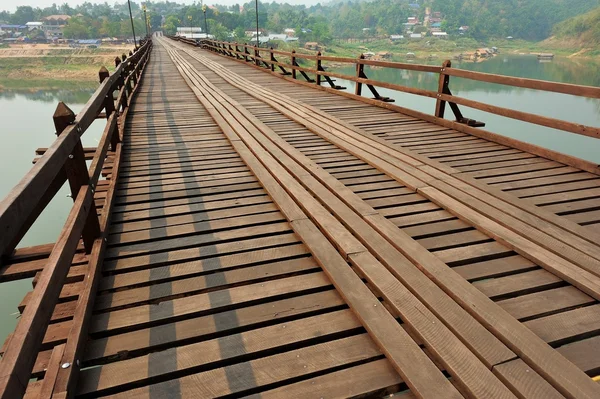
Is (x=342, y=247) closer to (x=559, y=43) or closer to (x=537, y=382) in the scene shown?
(x=537, y=382)

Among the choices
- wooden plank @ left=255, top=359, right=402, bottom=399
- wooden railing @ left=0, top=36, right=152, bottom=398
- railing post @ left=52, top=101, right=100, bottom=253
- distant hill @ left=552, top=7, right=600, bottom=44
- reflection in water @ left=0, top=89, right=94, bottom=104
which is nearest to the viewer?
wooden railing @ left=0, top=36, right=152, bottom=398

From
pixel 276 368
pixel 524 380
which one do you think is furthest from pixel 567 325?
pixel 276 368

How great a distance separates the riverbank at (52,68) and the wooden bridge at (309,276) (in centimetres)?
7397

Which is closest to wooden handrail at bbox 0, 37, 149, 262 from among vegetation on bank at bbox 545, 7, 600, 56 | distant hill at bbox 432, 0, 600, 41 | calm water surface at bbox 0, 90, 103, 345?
calm water surface at bbox 0, 90, 103, 345

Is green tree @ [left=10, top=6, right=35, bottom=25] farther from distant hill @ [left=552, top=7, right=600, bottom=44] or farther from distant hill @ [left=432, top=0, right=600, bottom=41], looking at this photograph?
distant hill @ [left=552, top=7, right=600, bottom=44]

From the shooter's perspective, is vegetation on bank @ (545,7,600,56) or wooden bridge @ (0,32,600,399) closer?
wooden bridge @ (0,32,600,399)

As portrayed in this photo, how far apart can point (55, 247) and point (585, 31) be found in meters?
112

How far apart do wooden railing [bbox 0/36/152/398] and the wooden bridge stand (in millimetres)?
12

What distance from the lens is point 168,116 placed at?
28.8 feet

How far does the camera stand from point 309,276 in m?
2.99

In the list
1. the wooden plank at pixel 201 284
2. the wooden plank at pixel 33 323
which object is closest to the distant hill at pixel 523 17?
the wooden plank at pixel 201 284

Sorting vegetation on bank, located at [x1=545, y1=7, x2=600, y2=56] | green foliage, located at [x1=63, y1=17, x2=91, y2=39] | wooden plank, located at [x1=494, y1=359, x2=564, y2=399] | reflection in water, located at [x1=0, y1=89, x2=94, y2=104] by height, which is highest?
green foliage, located at [x1=63, y1=17, x2=91, y2=39]

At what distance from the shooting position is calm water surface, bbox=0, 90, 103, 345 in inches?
604

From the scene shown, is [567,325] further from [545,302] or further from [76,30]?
[76,30]
